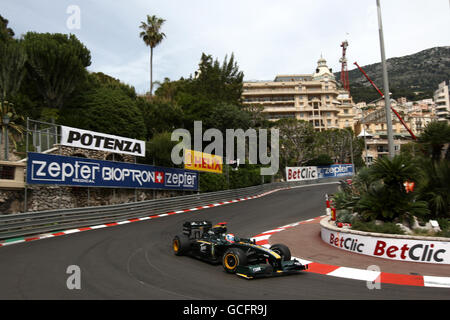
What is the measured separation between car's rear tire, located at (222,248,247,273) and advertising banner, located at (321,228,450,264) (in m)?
3.85

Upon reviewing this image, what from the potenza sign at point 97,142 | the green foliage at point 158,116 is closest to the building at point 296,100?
the green foliage at point 158,116

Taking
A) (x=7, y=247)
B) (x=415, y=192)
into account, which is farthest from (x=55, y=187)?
(x=415, y=192)

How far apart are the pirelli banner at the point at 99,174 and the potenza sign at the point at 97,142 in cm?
92

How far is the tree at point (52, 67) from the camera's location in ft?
87.2

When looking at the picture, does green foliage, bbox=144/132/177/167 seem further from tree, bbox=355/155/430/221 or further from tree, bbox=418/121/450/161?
tree, bbox=418/121/450/161

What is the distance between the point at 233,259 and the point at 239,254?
225 mm

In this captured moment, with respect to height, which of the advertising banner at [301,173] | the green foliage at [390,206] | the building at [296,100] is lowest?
the green foliage at [390,206]

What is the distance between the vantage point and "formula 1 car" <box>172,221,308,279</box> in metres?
7.00

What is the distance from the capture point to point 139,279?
6.75 m

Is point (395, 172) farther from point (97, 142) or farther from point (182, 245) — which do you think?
point (97, 142)
